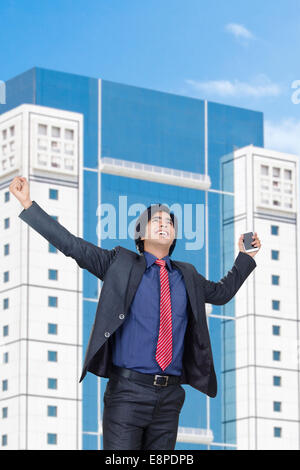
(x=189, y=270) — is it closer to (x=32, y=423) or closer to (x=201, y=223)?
(x=32, y=423)

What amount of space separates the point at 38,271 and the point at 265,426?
24051 millimetres

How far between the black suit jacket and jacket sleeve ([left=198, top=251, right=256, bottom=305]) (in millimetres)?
56

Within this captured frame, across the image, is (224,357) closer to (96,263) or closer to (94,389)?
(94,389)

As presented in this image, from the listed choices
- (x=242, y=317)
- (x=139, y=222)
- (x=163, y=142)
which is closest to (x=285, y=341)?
(x=242, y=317)

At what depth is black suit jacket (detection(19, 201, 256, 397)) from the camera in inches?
280

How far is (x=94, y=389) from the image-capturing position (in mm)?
80938

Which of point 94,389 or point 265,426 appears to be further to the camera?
point 265,426

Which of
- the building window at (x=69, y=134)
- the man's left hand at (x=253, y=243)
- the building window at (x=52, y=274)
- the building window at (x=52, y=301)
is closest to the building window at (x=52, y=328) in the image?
the building window at (x=52, y=301)

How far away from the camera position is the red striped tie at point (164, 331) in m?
7.13
